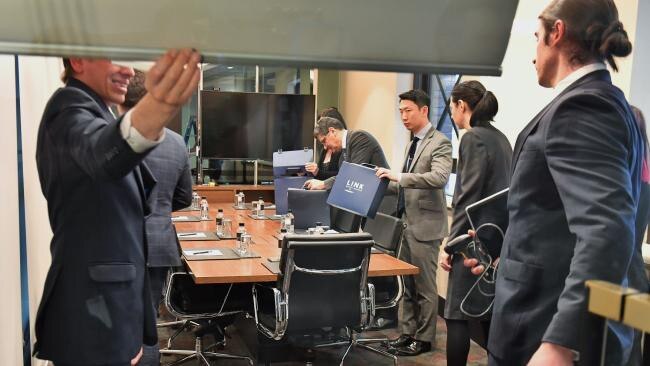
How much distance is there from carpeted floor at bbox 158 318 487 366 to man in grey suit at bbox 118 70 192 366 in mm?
1036

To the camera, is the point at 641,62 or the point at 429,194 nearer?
the point at 641,62

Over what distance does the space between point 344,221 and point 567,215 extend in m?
3.23

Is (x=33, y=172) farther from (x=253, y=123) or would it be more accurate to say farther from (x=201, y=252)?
(x=253, y=123)

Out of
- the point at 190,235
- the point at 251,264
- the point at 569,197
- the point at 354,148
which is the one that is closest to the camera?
the point at 569,197

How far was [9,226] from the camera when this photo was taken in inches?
78.0

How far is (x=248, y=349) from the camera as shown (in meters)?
3.97

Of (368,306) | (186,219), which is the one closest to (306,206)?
(186,219)

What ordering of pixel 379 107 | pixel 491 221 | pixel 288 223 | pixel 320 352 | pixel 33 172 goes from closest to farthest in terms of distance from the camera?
pixel 491 221, pixel 33 172, pixel 320 352, pixel 288 223, pixel 379 107

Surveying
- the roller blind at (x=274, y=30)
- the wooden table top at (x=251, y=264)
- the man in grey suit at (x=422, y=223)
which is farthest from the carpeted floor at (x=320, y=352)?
the roller blind at (x=274, y=30)

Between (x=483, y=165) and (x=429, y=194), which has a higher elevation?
(x=483, y=165)

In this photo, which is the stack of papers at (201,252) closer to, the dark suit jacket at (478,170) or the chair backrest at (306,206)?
the chair backrest at (306,206)

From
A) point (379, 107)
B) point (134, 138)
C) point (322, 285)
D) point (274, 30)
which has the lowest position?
point (322, 285)

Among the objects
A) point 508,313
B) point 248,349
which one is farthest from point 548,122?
point 248,349

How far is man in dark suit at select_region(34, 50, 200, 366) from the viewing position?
1.25 metres
